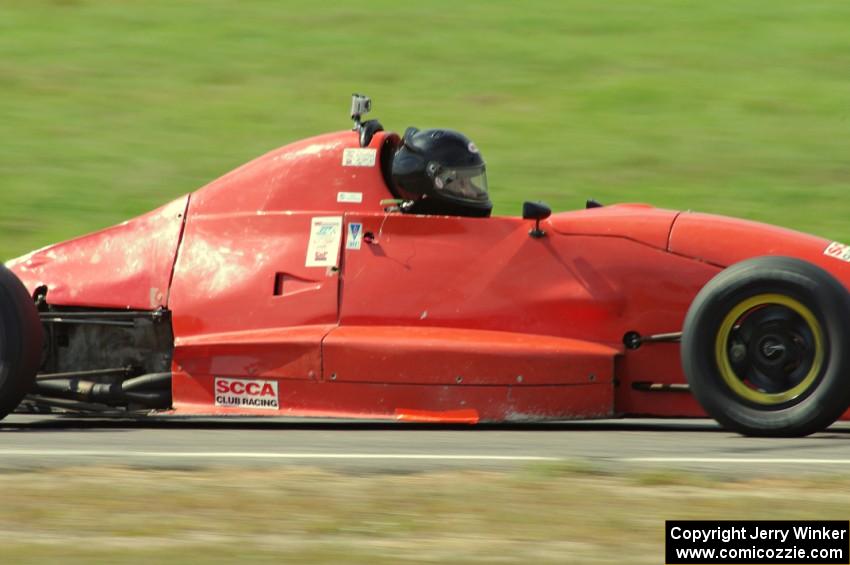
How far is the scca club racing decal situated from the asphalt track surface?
0.58 feet

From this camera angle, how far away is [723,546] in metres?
5.11

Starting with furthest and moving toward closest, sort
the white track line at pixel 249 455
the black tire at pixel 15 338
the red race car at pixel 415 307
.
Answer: the black tire at pixel 15 338
the red race car at pixel 415 307
the white track line at pixel 249 455

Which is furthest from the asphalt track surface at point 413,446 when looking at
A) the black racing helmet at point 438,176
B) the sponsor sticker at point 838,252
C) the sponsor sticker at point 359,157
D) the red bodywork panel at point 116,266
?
the sponsor sticker at point 359,157

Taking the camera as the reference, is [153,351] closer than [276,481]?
No

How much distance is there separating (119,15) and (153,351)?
13.9 meters

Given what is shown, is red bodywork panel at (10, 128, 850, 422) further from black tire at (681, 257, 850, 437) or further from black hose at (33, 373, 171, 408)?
black tire at (681, 257, 850, 437)

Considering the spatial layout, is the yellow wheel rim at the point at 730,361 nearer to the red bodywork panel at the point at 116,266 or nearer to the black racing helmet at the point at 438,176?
the black racing helmet at the point at 438,176

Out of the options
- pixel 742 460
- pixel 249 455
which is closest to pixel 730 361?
pixel 742 460

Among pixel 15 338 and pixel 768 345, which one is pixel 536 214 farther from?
pixel 15 338

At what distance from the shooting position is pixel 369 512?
5848 mm

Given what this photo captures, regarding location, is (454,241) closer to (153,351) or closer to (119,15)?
(153,351)

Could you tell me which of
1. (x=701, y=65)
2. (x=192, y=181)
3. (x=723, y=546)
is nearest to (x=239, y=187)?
Result: (x=723, y=546)

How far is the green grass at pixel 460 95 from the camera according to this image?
1590 cm

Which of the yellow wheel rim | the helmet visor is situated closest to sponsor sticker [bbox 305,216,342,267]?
the helmet visor
